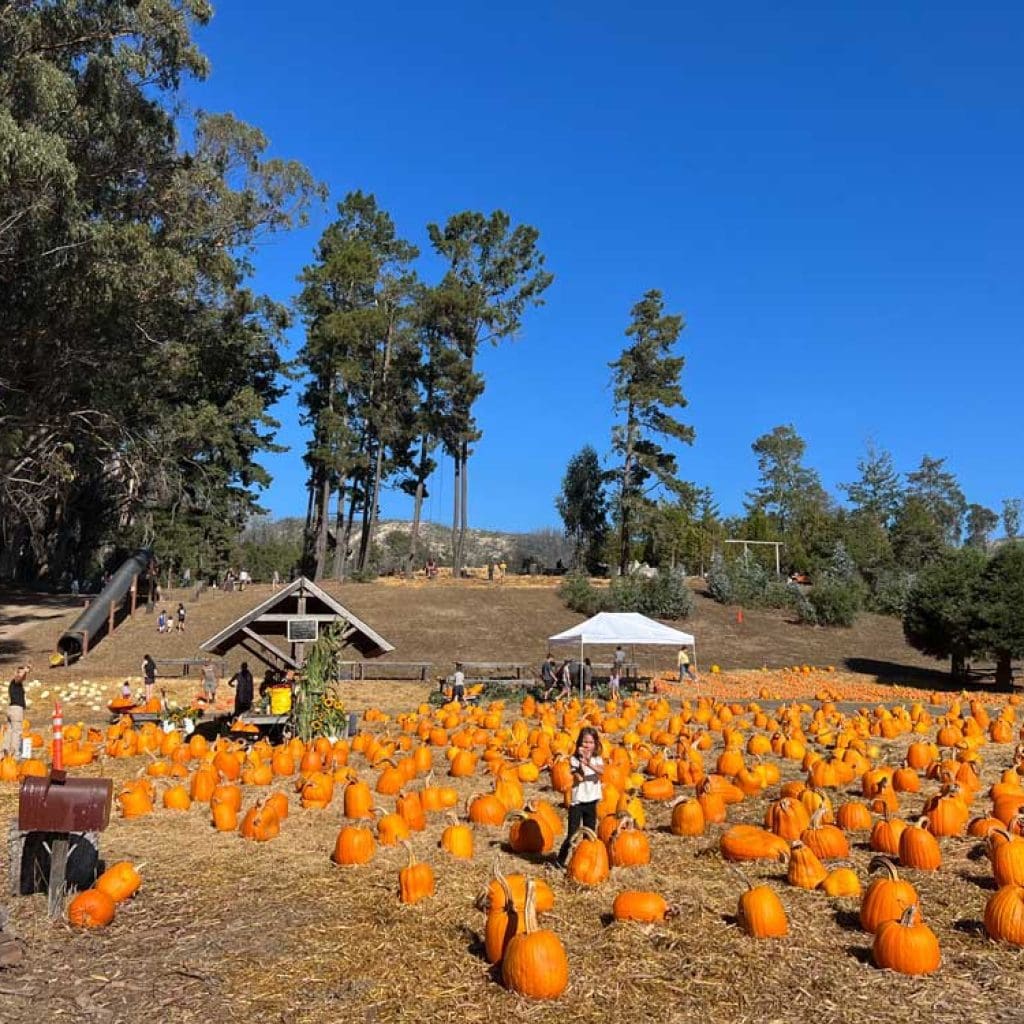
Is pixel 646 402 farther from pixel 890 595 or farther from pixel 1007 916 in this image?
pixel 1007 916

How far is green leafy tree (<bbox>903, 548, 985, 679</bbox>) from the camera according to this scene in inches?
936

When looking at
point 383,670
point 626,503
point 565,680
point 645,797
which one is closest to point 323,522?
point 626,503

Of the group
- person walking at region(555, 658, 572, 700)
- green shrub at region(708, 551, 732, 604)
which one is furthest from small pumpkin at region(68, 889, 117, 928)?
green shrub at region(708, 551, 732, 604)

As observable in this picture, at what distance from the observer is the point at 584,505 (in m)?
65.5

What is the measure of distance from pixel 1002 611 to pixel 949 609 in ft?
4.64

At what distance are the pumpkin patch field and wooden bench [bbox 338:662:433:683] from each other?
12.7m

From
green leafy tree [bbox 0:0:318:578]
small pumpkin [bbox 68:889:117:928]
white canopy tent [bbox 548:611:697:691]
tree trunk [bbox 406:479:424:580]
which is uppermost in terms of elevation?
green leafy tree [bbox 0:0:318:578]

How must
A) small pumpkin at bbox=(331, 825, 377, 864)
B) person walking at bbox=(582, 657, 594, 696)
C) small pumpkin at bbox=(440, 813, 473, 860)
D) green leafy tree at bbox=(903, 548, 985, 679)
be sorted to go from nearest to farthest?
small pumpkin at bbox=(331, 825, 377, 864)
small pumpkin at bbox=(440, 813, 473, 860)
person walking at bbox=(582, 657, 594, 696)
green leafy tree at bbox=(903, 548, 985, 679)

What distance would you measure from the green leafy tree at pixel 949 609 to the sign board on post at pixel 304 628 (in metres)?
17.2

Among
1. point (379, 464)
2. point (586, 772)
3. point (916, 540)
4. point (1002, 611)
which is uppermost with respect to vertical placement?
point (379, 464)

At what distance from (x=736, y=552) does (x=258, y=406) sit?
95.5 feet

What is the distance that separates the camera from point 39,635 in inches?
1249

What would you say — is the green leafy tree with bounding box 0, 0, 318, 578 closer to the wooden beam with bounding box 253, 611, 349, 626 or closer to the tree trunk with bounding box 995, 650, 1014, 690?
the wooden beam with bounding box 253, 611, 349, 626

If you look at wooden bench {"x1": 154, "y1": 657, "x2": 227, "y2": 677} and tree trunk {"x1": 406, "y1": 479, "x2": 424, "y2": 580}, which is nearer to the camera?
wooden bench {"x1": 154, "y1": 657, "x2": 227, "y2": 677}
